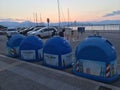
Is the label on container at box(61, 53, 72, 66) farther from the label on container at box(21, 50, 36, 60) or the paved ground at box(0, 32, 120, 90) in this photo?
the label on container at box(21, 50, 36, 60)

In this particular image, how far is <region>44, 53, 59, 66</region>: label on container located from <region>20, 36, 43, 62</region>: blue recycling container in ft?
4.95

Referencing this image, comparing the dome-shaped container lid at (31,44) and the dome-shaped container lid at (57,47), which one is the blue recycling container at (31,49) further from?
the dome-shaped container lid at (57,47)

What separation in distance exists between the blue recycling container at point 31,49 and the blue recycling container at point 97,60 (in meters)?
4.01

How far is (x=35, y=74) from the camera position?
8820 millimetres

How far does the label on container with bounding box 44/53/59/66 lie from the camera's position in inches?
379

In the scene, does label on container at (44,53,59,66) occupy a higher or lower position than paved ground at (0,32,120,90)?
higher

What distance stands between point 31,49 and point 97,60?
4.87 m

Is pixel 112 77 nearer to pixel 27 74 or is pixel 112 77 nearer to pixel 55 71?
pixel 55 71

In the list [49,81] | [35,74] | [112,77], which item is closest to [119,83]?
[112,77]

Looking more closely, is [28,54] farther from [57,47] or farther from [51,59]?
[57,47]

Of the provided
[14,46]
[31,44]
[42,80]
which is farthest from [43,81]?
[14,46]

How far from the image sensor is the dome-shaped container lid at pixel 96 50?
745 cm

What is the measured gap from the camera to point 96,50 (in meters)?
7.59

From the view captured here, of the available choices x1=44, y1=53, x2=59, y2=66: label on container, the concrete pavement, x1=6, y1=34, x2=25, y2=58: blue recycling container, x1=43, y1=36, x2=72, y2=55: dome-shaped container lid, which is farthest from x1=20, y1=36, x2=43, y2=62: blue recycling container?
x1=43, y1=36, x2=72, y2=55: dome-shaped container lid
